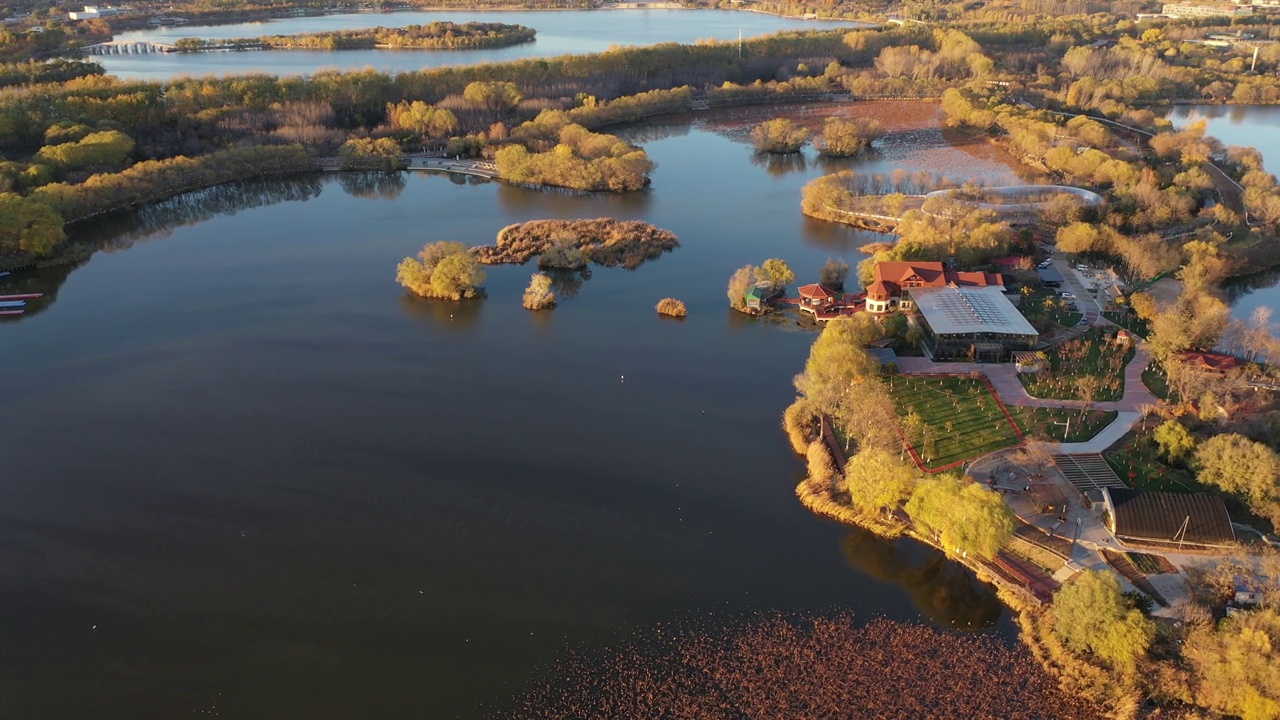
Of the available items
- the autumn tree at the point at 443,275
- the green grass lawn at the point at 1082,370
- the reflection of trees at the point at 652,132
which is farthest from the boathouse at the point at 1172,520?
the reflection of trees at the point at 652,132

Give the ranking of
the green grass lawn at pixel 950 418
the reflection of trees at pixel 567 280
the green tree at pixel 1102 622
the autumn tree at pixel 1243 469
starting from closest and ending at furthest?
the green tree at pixel 1102 622
the autumn tree at pixel 1243 469
the green grass lawn at pixel 950 418
the reflection of trees at pixel 567 280

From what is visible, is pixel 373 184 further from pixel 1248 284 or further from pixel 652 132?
pixel 1248 284

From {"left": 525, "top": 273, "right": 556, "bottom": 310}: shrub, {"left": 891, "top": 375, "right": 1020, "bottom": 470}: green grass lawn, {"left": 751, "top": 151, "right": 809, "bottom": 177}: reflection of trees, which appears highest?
{"left": 751, "top": 151, "right": 809, "bottom": 177}: reflection of trees

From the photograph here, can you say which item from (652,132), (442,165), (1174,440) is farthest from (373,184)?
(1174,440)

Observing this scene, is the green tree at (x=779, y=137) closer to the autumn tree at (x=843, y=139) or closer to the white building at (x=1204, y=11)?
the autumn tree at (x=843, y=139)

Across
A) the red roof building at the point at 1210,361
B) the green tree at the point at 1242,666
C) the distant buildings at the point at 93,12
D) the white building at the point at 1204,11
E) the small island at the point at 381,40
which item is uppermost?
the distant buildings at the point at 93,12

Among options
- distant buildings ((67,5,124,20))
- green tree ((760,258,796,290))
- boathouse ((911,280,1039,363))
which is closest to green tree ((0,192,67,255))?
green tree ((760,258,796,290))

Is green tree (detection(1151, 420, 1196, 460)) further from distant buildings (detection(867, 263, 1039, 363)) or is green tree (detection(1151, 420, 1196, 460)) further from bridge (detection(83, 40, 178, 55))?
bridge (detection(83, 40, 178, 55))
